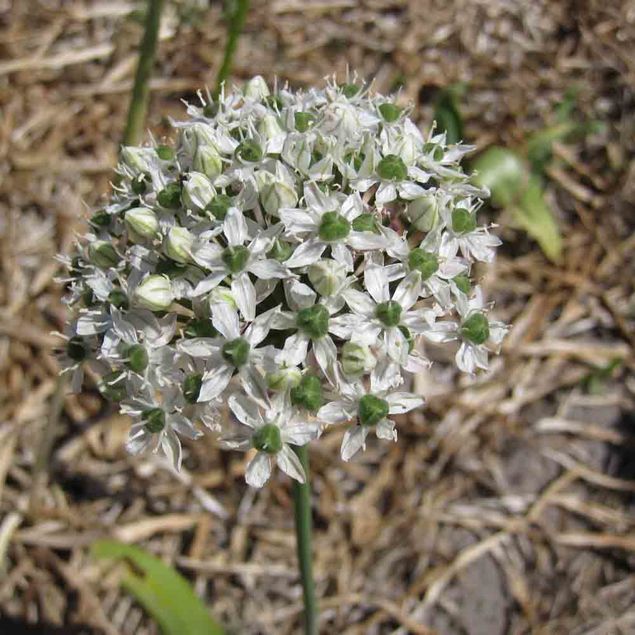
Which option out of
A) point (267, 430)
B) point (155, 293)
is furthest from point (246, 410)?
point (155, 293)

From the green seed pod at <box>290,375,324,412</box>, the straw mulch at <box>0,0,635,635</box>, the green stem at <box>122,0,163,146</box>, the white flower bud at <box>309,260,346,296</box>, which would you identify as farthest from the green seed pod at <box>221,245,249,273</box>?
the straw mulch at <box>0,0,635,635</box>

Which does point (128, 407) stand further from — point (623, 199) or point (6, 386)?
point (623, 199)

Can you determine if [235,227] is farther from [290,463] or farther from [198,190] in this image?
[290,463]

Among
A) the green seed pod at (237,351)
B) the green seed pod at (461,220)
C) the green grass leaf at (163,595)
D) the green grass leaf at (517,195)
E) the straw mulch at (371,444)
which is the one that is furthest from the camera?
the green grass leaf at (517,195)

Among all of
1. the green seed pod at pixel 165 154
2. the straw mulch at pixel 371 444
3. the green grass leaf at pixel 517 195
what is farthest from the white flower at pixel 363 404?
the green grass leaf at pixel 517 195

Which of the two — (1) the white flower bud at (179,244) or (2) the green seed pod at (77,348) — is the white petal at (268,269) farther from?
(2) the green seed pod at (77,348)

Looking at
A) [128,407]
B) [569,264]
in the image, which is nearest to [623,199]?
[569,264]
